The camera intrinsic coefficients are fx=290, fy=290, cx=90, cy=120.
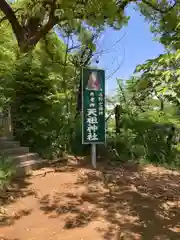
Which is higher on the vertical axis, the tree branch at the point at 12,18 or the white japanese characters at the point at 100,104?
the tree branch at the point at 12,18

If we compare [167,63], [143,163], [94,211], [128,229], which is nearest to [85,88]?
[143,163]

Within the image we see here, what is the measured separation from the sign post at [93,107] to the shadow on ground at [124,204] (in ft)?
2.61

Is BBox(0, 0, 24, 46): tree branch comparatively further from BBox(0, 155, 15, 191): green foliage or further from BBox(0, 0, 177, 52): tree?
BBox(0, 155, 15, 191): green foliage

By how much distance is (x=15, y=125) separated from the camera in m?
7.86

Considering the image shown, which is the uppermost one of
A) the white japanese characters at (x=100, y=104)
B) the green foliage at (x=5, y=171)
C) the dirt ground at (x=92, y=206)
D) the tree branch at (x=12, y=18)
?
the tree branch at (x=12, y=18)

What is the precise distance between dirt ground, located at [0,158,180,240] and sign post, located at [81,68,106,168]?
0.74 metres

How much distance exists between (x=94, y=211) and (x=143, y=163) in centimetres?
316

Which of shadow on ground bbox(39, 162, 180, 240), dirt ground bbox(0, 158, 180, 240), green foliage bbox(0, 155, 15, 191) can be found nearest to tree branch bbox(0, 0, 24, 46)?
green foliage bbox(0, 155, 15, 191)

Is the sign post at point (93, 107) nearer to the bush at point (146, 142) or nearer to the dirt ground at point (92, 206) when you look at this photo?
the dirt ground at point (92, 206)

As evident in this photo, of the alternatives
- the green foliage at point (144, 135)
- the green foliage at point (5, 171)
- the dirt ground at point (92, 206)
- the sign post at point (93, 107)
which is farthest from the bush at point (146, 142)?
the green foliage at point (5, 171)

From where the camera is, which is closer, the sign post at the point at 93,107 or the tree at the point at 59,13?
the tree at the point at 59,13

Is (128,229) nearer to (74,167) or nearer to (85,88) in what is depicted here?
(74,167)

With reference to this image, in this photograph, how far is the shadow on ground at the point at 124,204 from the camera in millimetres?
3826

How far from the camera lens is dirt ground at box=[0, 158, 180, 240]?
3717mm
